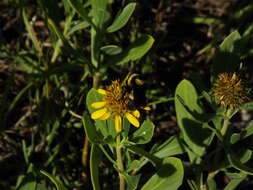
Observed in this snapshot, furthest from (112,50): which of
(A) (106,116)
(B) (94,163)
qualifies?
(B) (94,163)

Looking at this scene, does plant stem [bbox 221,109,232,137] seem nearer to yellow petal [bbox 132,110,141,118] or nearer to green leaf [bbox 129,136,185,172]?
green leaf [bbox 129,136,185,172]

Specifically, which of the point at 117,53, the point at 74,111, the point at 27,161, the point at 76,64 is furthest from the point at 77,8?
the point at 27,161

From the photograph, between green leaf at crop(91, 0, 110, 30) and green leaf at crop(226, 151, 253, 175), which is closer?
green leaf at crop(226, 151, 253, 175)

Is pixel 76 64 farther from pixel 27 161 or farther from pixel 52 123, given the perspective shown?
pixel 27 161

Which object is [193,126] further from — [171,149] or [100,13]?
[100,13]

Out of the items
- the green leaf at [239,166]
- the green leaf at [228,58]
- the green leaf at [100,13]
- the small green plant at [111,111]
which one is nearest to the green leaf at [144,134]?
the small green plant at [111,111]

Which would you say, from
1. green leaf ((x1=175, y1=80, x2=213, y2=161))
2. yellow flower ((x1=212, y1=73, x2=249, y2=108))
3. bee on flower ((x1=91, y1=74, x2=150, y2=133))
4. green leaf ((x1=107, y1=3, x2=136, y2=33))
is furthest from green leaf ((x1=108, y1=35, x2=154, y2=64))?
yellow flower ((x1=212, y1=73, x2=249, y2=108))
